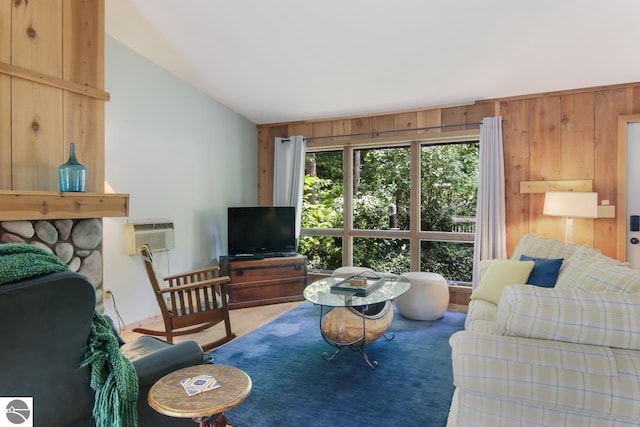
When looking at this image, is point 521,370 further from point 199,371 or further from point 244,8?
point 244,8

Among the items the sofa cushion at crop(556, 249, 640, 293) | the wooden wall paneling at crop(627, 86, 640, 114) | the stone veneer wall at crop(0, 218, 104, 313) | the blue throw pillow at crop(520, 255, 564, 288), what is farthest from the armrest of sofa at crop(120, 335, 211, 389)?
the wooden wall paneling at crop(627, 86, 640, 114)

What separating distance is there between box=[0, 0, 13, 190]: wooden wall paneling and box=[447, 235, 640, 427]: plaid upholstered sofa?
102 inches

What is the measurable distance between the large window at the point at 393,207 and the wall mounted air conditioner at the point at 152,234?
1908 millimetres

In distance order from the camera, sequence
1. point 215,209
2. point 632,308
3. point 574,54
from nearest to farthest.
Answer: point 632,308 → point 574,54 → point 215,209

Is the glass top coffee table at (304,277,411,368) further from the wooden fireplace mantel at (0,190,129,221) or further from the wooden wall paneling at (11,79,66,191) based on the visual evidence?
the wooden wall paneling at (11,79,66,191)

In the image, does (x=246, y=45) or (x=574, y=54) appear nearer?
(x=574, y=54)

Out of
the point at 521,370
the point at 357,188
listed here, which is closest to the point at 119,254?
the point at 357,188

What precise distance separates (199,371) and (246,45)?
2.80m

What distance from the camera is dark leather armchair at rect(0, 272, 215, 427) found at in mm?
1078

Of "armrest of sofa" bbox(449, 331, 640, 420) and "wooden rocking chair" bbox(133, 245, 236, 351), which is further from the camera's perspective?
"wooden rocking chair" bbox(133, 245, 236, 351)

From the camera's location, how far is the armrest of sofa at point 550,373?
48.5 inches

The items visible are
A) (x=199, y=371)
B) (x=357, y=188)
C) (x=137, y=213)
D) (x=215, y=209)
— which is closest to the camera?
(x=199, y=371)

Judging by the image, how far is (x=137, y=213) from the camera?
Answer: 3.52 m

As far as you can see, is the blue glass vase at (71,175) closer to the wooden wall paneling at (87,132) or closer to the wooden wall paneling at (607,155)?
the wooden wall paneling at (87,132)
